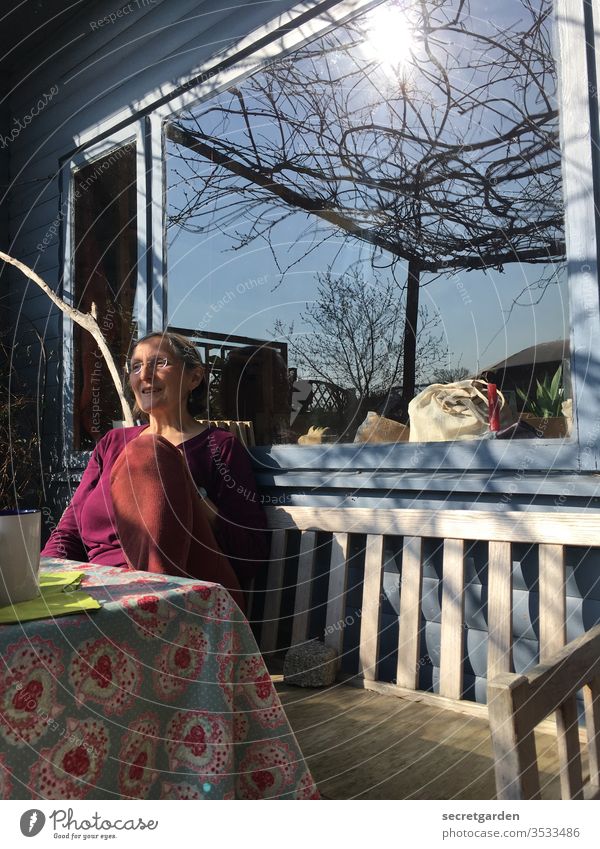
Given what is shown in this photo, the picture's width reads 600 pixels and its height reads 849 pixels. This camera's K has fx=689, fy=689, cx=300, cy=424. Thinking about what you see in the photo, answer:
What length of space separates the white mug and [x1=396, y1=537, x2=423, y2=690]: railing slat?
43.5 inches

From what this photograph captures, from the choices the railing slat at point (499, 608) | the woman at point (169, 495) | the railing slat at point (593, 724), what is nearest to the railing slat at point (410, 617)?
the railing slat at point (499, 608)

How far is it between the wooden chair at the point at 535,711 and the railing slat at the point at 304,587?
105cm

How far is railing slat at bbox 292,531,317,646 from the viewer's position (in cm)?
202

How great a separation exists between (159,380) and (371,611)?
961mm

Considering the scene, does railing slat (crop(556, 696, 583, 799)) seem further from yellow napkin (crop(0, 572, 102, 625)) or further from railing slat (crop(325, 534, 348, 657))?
railing slat (crop(325, 534, 348, 657))

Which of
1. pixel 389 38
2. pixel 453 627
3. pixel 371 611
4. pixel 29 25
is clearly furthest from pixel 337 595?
pixel 29 25

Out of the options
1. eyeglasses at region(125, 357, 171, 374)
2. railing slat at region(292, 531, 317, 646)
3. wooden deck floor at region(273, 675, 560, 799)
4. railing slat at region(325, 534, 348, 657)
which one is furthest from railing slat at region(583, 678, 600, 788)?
eyeglasses at region(125, 357, 171, 374)

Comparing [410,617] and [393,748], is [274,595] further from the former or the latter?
[393,748]

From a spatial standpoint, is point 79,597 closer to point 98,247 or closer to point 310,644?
point 310,644

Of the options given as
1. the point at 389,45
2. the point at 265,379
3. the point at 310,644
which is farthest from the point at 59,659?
the point at 389,45

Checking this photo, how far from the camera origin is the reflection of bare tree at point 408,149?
193 cm

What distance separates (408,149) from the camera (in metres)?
2.57

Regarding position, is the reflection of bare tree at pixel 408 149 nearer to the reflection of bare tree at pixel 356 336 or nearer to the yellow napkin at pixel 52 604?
the reflection of bare tree at pixel 356 336

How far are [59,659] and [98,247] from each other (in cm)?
290
